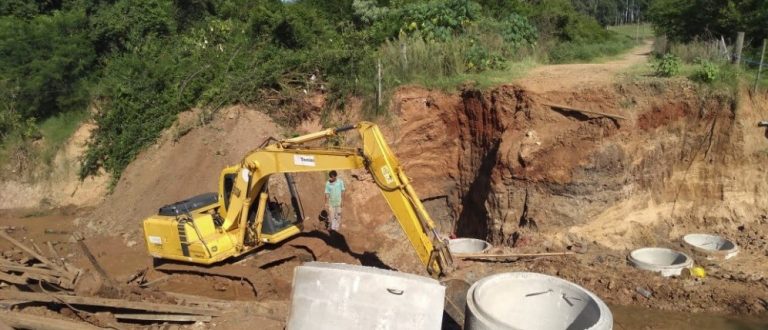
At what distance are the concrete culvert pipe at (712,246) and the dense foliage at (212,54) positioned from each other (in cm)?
603

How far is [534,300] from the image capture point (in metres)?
7.54

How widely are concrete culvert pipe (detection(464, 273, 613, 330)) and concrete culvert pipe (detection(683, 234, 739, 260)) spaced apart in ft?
17.2

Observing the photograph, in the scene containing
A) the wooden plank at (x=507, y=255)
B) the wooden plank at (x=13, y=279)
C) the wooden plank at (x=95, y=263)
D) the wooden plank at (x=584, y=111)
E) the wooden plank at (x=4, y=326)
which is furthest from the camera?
the wooden plank at (x=584, y=111)

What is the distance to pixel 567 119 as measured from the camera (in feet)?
38.4

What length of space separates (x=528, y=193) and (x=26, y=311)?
9224 millimetres

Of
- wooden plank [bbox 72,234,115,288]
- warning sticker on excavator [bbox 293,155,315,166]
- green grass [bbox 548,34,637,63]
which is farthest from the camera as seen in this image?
green grass [bbox 548,34,637,63]

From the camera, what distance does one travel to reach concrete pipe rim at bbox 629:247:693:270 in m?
10.2

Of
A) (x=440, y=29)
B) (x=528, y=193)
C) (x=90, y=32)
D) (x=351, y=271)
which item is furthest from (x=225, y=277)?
(x=90, y=32)

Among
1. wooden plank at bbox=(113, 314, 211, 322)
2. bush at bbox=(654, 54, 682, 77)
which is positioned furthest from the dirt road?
wooden plank at bbox=(113, 314, 211, 322)

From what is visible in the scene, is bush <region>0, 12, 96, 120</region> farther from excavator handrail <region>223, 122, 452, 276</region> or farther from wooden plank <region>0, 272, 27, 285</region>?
excavator handrail <region>223, 122, 452, 276</region>

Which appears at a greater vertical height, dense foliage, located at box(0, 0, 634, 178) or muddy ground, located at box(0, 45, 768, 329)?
dense foliage, located at box(0, 0, 634, 178)

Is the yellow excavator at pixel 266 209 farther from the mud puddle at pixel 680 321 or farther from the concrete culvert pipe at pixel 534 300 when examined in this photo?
the mud puddle at pixel 680 321

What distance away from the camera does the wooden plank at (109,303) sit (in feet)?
26.2

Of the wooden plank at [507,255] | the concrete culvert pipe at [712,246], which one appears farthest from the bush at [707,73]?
the wooden plank at [507,255]
